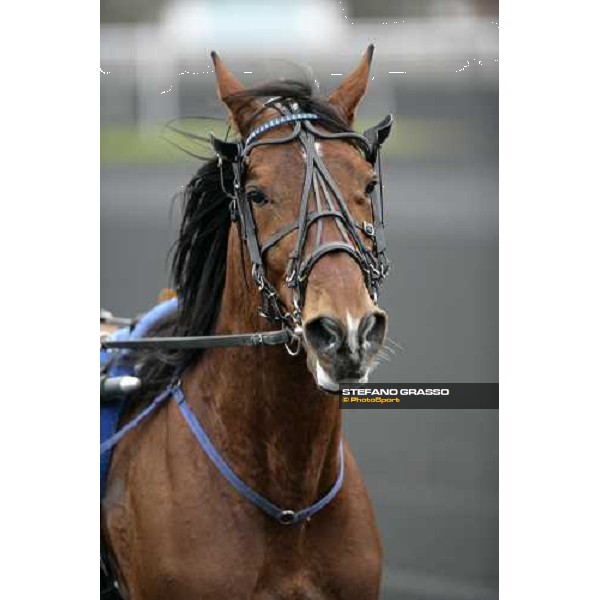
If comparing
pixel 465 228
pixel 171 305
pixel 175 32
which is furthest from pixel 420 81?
pixel 171 305

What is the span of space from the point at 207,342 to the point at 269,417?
24 cm

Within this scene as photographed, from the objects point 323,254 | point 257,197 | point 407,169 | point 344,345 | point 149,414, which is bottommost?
point 149,414

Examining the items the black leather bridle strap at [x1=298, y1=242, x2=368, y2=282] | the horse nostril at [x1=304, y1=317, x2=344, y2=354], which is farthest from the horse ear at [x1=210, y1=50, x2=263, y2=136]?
the horse nostril at [x1=304, y1=317, x2=344, y2=354]

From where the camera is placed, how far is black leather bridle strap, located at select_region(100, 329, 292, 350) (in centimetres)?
233

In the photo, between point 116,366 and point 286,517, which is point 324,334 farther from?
point 116,366

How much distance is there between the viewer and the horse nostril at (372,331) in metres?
2.00

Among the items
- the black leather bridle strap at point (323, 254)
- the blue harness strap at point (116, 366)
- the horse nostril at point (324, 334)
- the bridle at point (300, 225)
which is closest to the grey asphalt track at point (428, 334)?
the blue harness strap at point (116, 366)

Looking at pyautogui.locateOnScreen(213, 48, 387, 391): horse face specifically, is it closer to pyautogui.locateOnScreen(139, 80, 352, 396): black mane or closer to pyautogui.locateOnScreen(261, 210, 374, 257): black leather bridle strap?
pyautogui.locateOnScreen(261, 210, 374, 257): black leather bridle strap

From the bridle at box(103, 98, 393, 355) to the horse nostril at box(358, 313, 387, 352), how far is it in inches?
5.3

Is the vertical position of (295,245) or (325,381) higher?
(295,245)

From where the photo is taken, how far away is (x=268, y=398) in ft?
7.97
